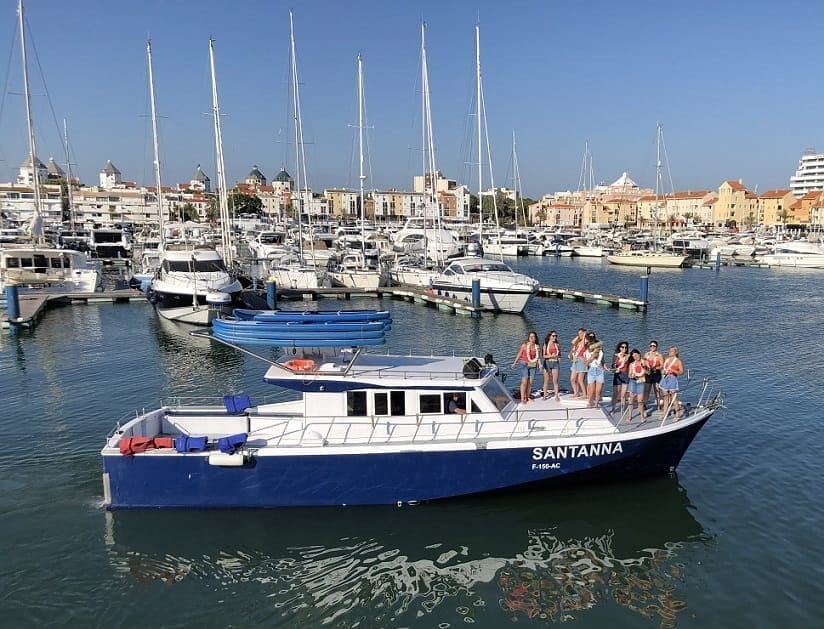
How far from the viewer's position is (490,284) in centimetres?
3669

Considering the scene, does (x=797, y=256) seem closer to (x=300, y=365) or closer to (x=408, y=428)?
(x=408, y=428)

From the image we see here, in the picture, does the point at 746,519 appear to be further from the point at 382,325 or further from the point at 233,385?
the point at 233,385

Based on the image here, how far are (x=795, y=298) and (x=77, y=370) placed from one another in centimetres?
4758

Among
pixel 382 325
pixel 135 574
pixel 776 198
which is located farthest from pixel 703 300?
pixel 776 198

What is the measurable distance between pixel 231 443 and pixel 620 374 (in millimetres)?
8560

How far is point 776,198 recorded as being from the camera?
15700 cm

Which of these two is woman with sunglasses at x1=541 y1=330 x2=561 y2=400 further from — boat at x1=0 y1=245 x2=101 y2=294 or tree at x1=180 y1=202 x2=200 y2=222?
tree at x1=180 y1=202 x2=200 y2=222

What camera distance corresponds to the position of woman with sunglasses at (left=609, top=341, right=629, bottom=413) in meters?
13.5

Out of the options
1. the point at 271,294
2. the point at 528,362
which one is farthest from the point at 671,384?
the point at 271,294

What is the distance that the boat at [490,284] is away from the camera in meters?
36.2

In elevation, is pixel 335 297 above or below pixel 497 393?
above

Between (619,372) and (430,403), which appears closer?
(430,403)

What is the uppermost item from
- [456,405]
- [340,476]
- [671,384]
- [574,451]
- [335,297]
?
[335,297]

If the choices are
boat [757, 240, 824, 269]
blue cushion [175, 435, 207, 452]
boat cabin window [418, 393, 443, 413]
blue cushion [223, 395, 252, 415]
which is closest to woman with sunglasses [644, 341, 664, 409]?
boat cabin window [418, 393, 443, 413]
